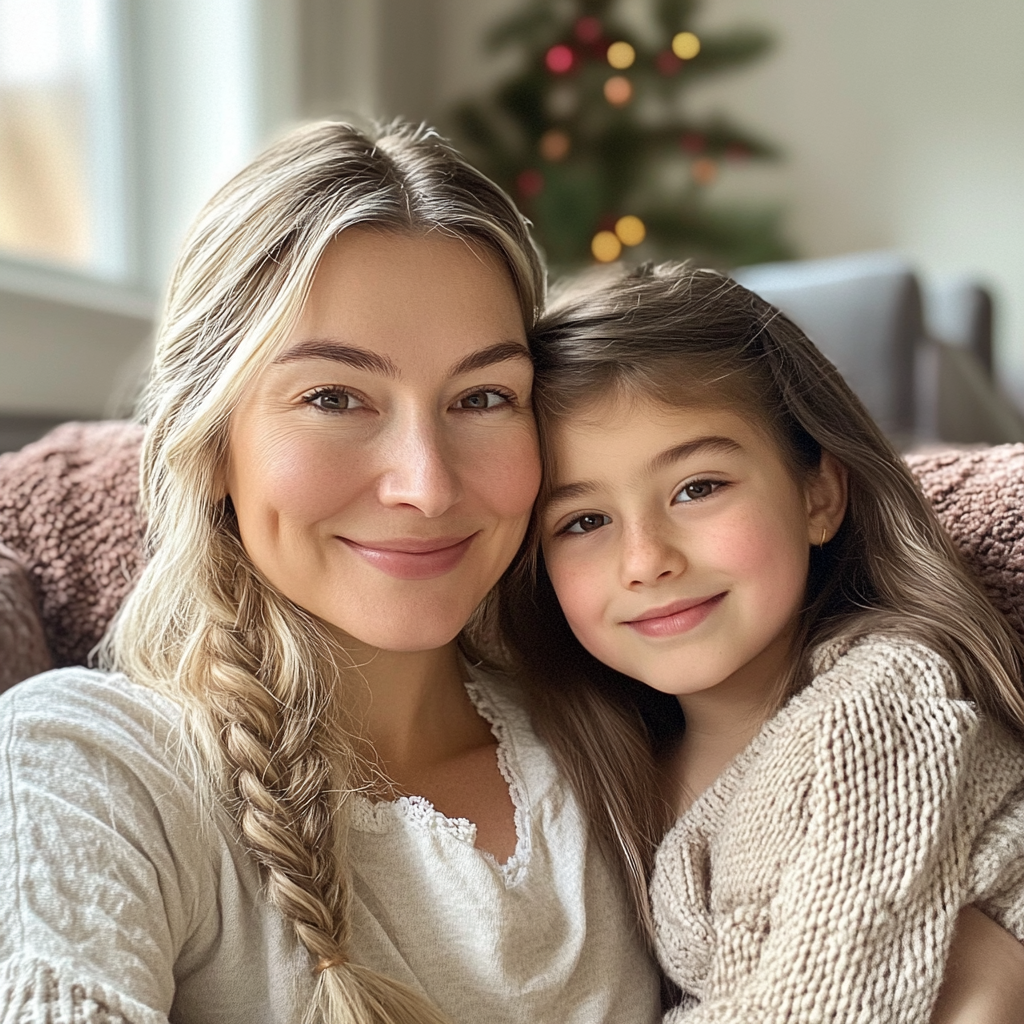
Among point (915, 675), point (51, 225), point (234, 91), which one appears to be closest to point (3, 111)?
point (51, 225)

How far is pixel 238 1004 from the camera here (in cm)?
86

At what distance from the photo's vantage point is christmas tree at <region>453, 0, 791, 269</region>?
314 centimetres

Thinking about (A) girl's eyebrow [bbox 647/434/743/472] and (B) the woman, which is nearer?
(B) the woman

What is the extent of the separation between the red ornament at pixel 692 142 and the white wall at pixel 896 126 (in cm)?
17

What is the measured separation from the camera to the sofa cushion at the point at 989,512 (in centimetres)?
105

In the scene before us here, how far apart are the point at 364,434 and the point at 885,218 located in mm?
2843

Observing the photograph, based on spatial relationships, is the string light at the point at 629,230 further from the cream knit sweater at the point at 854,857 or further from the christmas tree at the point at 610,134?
the cream knit sweater at the point at 854,857

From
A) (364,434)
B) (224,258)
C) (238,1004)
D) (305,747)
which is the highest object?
(224,258)

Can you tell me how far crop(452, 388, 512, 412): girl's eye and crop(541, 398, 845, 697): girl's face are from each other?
7cm

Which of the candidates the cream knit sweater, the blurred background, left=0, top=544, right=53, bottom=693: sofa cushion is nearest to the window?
the blurred background

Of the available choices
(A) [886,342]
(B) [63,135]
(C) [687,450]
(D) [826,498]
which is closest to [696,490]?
(C) [687,450]

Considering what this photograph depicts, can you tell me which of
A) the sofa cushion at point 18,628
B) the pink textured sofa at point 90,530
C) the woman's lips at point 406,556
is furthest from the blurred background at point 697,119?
the woman's lips at point 406,556

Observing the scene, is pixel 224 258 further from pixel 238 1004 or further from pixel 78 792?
pixel 238 1004

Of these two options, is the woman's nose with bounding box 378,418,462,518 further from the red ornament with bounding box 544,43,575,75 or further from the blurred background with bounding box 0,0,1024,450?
the red ornament with bounding box 544,43,575,75
